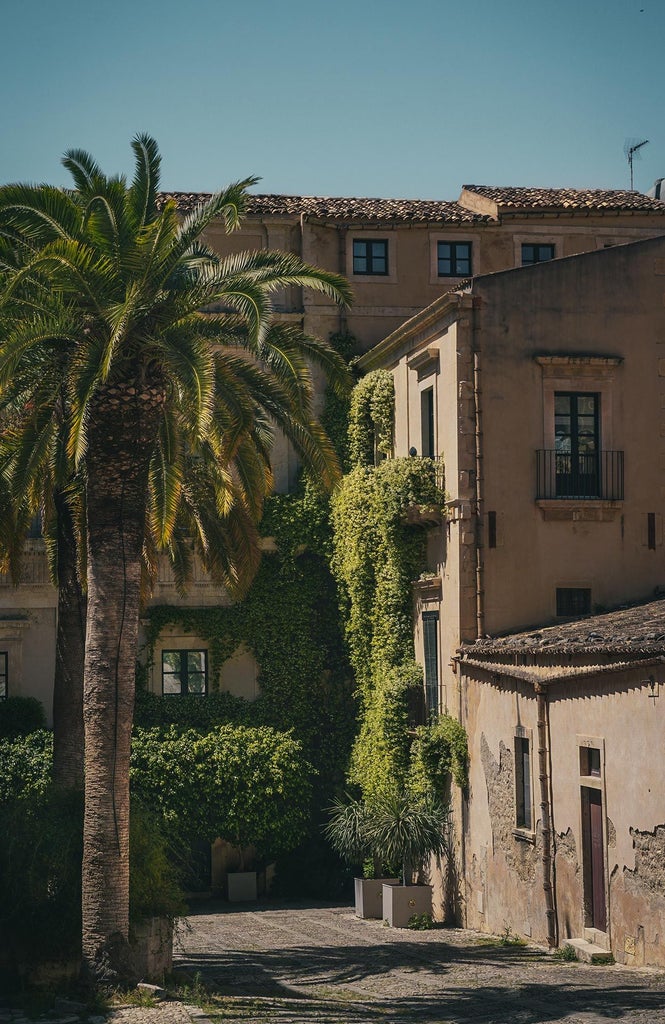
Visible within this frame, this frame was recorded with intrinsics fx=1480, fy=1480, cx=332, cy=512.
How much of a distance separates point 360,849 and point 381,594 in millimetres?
5874

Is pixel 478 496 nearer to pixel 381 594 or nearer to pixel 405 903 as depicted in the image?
pixel 381 594

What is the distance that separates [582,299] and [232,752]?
1275 cm

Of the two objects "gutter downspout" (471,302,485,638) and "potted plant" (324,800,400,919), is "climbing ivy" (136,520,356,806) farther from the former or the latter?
"gutter downspout" (471,302,485,638)

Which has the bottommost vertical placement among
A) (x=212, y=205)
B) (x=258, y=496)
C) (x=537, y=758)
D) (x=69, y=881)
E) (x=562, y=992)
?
(x=562, y=992)

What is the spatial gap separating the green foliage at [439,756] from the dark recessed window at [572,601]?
3061 millimetres

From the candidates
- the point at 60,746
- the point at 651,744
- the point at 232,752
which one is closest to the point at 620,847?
the point at 651,744

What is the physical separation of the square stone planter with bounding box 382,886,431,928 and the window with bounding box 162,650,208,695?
8776mm

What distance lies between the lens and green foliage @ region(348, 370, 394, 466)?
109 feet

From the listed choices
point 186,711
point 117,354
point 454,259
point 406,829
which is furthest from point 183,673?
point 117,354

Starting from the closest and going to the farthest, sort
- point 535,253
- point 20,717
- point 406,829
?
point 406,829
point 20,717
point 535,253

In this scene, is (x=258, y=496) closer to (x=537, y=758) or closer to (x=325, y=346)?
(x=325, y=346)

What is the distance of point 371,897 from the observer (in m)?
30.3

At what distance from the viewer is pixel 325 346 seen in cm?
2291

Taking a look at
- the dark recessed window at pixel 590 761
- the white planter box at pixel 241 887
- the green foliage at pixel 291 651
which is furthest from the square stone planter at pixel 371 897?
the dark recessed window at pixel 590 761
